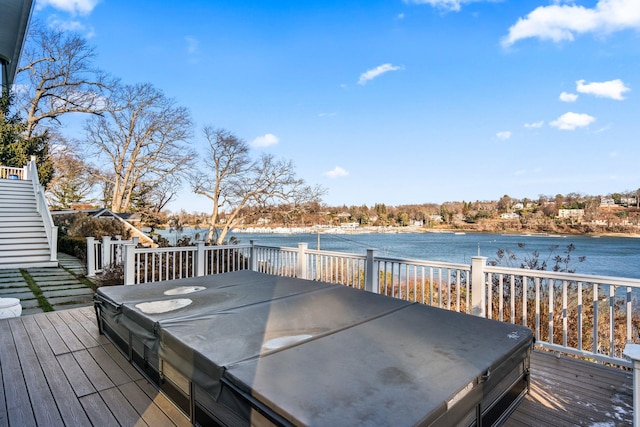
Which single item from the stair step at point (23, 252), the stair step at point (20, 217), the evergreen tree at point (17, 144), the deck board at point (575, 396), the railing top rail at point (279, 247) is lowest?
the deck board at point (575, 396)

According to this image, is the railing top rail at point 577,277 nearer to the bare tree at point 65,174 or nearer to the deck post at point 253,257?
the deck post at point 253,257

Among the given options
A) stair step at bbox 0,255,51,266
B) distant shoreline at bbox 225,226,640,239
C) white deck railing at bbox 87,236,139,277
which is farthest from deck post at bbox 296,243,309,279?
stair step at bbox 0,255,51,266

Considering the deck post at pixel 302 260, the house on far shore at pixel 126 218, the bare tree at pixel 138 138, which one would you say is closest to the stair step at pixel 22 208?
the house on far shore at pixel 126 218

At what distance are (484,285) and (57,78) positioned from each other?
76.2 ft

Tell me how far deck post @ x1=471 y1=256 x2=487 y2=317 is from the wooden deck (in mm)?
615

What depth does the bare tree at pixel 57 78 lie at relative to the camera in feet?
55.5

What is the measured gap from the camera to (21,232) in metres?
9.85

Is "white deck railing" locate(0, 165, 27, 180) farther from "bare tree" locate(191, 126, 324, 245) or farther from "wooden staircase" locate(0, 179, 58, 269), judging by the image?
"bare tree" locate(191, 126, 324, 245)

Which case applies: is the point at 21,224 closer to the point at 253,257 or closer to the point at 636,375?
the point at 253,257

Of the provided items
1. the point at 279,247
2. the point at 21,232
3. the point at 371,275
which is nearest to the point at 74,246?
the point at 21,232

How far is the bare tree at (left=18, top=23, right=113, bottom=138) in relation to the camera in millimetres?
16922

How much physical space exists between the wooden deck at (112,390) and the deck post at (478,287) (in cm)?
62

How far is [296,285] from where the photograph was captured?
3.68m

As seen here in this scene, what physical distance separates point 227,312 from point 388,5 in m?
8.84
